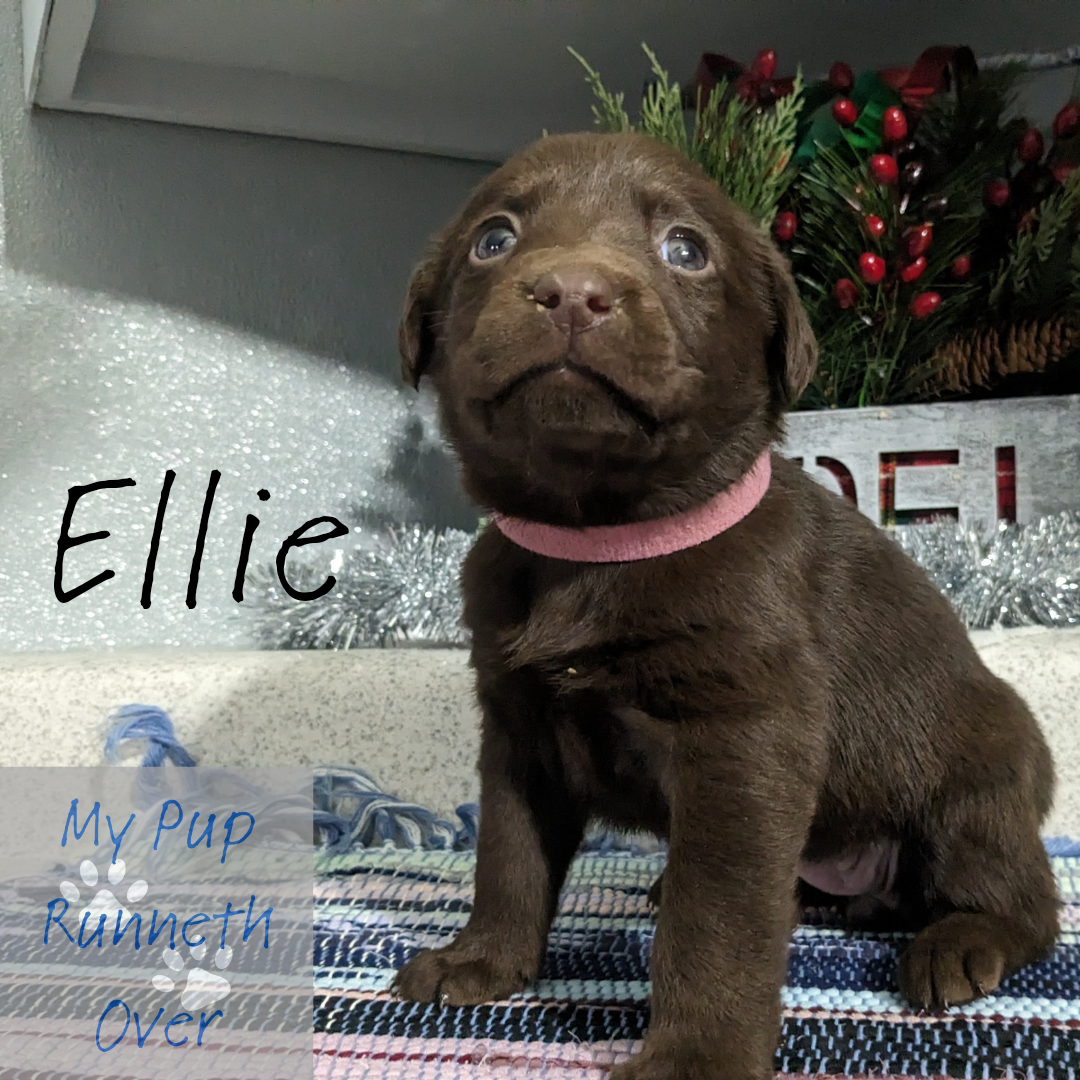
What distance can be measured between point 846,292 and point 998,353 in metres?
0.27

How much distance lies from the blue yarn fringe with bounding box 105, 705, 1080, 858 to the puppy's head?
0.66 metres

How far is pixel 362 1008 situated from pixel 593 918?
1.05 feet

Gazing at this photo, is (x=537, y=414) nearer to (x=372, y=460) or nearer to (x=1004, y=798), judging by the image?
(x=1004, y=798)

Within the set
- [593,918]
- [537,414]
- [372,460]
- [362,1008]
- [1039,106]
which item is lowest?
[362,1008]

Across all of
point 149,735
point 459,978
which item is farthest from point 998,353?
point 149,735

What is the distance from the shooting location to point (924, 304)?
1.62m

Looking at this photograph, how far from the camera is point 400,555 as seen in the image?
1.74 metres

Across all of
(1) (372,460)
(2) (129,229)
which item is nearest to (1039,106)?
(1) (372,460)

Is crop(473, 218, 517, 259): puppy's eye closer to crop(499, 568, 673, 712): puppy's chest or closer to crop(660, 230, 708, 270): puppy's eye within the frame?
crop(660, 230, 708, 270): puppy's eye

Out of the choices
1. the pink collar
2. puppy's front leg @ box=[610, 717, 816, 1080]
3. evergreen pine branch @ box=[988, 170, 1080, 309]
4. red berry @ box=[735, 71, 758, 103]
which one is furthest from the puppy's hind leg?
red berry @ box=[735, 71, 758, 103]

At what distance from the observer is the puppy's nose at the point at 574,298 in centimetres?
71

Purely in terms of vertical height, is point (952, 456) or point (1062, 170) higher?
point (1062, 170)

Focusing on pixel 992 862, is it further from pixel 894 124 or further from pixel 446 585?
pixel 894 124

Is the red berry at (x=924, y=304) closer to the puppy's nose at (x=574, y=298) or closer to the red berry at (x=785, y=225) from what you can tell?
the red berry at (x=785, y=225)
